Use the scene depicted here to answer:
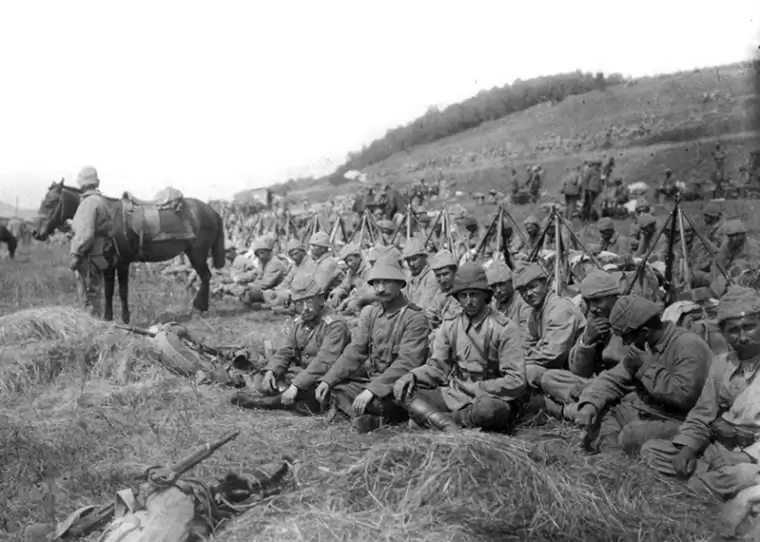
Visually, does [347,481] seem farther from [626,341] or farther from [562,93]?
[562,93]

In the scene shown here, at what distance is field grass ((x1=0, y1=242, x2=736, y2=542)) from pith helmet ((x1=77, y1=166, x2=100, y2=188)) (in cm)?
319

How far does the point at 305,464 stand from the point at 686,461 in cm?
240

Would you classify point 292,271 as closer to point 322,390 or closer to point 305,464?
point 322,390

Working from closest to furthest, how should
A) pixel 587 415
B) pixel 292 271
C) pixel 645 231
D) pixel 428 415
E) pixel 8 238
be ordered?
pixel 587 415, pixel 428 415, pixel 645 231, pixel 292 271, pixel 8 238

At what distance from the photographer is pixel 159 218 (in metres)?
10.6

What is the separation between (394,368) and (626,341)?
1.77 meters

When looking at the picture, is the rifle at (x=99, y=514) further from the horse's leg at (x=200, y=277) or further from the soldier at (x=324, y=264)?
the horse's leg at (x=200, y=277)

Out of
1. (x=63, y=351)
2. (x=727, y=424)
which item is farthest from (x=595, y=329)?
(x=63, y=351)

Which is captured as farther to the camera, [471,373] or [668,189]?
[668,189]

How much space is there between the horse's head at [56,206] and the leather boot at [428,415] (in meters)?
7.01

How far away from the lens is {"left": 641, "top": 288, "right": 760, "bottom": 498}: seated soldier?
4105 mm

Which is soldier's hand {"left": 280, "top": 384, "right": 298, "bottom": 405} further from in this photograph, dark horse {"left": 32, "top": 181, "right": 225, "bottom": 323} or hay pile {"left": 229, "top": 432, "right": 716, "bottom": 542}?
dark horse {"left": 32, "top": 181, "right": 225, "bottom": 323}

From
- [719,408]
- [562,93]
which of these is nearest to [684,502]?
[719,408]

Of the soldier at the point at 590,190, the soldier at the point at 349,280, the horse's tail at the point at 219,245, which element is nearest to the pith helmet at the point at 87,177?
the horse's tail at the point at 219,245
